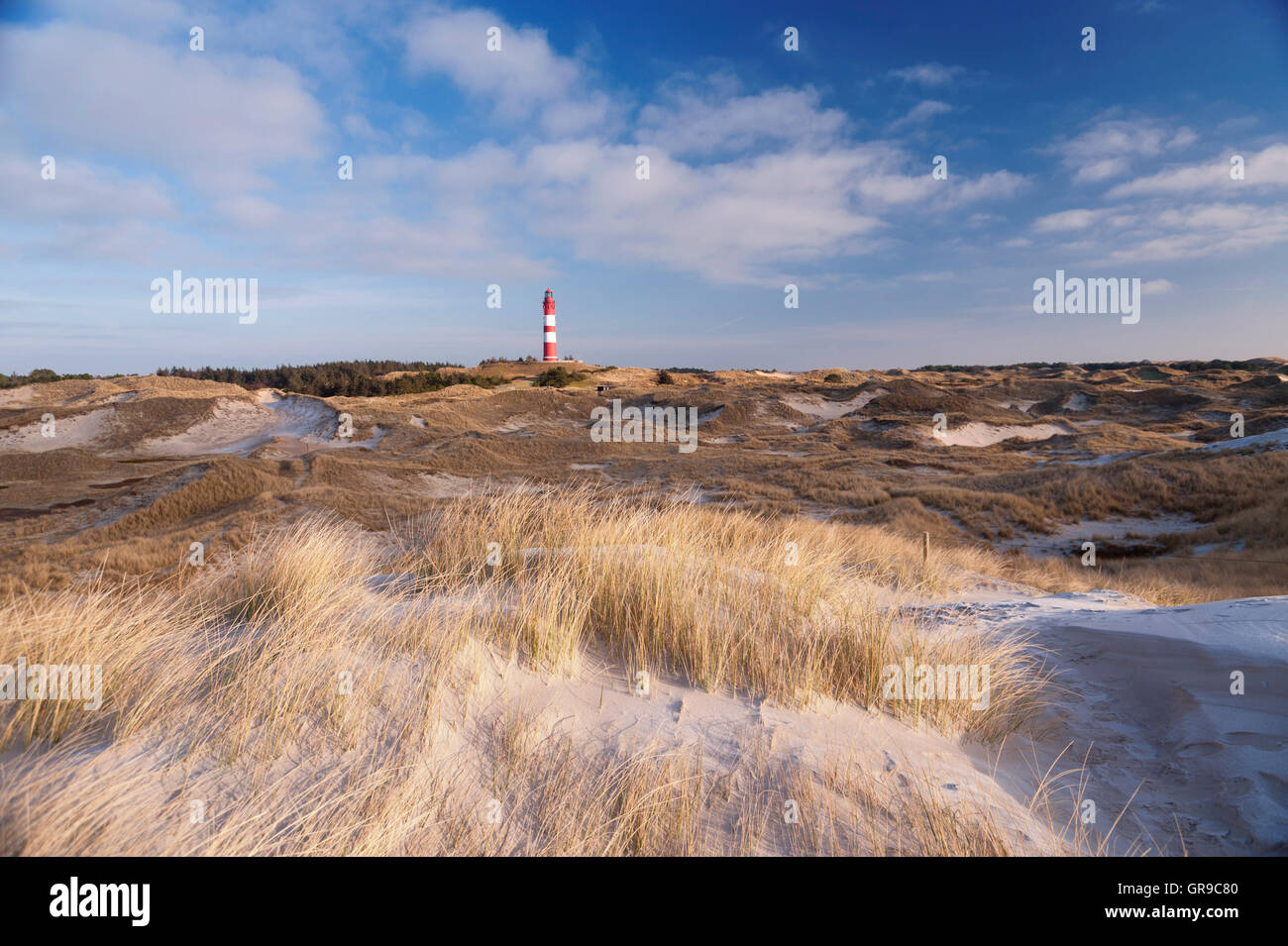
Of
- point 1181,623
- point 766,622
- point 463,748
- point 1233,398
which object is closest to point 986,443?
point 1233,398

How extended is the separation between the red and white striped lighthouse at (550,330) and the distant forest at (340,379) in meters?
9.49

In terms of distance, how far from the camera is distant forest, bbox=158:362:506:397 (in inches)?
1953

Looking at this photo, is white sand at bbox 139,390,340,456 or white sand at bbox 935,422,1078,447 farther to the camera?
white sand at bbox 935,422,1078,447

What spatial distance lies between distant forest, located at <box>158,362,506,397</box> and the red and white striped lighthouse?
9488 millimetres

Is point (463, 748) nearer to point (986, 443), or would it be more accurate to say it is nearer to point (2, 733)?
point (2, 733)

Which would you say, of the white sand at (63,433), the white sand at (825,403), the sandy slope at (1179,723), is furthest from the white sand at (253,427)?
the white sand at (825,403)
